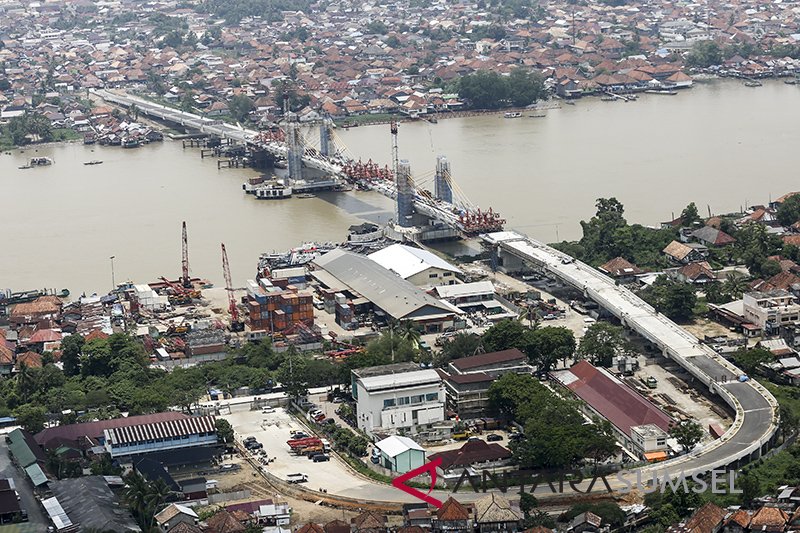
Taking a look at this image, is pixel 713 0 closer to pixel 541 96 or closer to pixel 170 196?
pixel 541 96

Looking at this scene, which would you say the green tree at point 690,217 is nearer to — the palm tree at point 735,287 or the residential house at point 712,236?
the residential house at point 712,236

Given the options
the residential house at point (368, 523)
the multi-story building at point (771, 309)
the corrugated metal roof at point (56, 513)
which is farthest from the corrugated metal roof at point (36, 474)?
the multi-story building at point (771, 309)

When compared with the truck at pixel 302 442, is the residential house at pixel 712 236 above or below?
above

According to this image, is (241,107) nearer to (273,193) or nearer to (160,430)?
(273,193)

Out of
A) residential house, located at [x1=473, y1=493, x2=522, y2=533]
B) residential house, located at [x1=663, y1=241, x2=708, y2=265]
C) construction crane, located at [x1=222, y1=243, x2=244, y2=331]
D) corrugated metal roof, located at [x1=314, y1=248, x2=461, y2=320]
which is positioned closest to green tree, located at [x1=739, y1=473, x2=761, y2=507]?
residential house, located at [x1=473, y1=493, x2=522, y2=533]

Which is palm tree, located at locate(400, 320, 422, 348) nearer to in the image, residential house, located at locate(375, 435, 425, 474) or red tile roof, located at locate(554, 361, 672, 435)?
red tile roof, located at locate(554, 361, 672, 435)

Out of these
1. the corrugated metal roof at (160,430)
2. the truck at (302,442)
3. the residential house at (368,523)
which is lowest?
the truck at (302,442)

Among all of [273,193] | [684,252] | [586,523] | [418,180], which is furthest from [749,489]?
[273,193]
